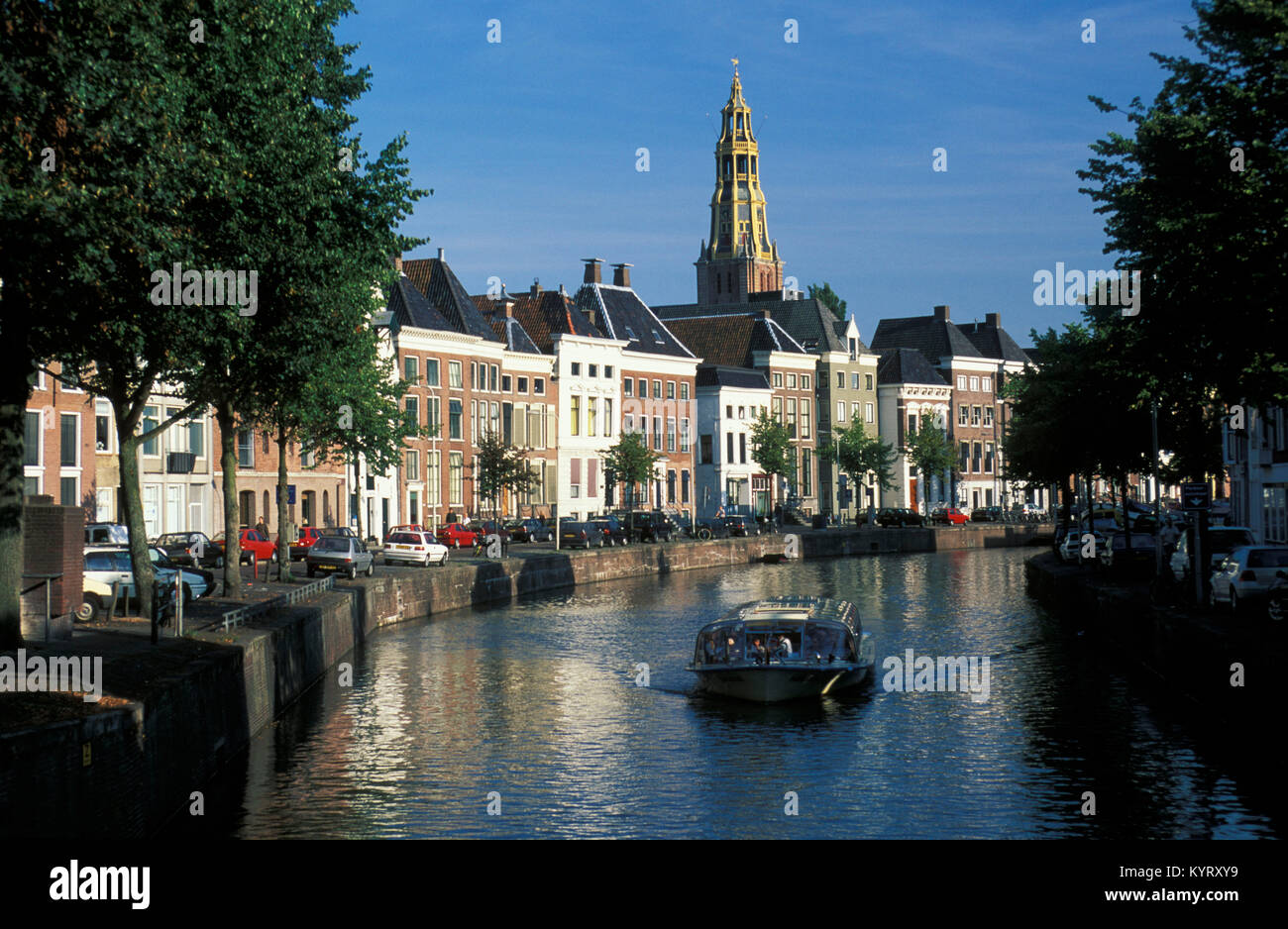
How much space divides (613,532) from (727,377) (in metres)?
42.7

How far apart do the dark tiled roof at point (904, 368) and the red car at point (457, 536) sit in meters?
79.6

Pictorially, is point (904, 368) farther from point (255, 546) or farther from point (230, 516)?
point (230, 516)

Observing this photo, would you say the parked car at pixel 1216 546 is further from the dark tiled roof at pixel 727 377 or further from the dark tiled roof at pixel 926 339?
the dark tiled roof at pixel 926 339

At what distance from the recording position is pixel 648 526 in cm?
10825

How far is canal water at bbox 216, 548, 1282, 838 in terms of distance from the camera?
2741cm

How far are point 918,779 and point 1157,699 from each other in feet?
37.9

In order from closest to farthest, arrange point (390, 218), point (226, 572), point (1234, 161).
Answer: point (1234, 161) → point (390, 218) → point (226, 572)

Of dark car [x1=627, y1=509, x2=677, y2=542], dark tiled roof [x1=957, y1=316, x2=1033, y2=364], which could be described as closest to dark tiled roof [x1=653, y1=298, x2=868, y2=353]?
dark tiled roof [x1=957, y1=316, x2=1033, y2=364]

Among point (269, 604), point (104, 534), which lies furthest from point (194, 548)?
point (269, 604)

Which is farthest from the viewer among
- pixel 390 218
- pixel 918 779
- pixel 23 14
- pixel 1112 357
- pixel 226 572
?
pixel 226 572

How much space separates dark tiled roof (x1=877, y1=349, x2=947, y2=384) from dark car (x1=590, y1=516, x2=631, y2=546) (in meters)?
68.4
